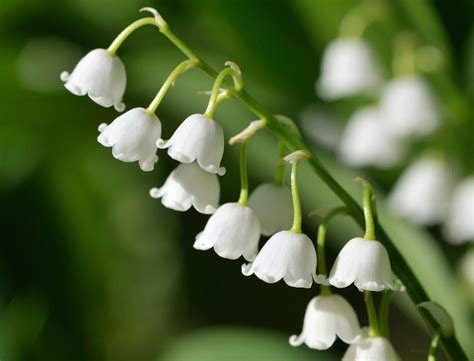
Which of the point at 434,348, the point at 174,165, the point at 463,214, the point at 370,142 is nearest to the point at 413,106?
the point at 370,142

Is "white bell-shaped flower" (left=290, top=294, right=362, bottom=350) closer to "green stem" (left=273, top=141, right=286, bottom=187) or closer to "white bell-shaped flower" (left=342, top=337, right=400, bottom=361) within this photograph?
"white bell-shaped flower" (left=342, top=337, right=400, bottom=361)

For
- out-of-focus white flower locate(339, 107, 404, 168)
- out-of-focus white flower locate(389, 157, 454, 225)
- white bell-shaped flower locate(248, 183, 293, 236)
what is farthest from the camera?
out-of-focus white flower locate(339, 107, 404, 168)

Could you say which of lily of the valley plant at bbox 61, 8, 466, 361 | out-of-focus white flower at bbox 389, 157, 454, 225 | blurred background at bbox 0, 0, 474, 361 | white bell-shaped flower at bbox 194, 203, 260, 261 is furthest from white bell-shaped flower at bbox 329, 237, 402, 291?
out-of-focus white flower at bbox 389, 157, 454, 225

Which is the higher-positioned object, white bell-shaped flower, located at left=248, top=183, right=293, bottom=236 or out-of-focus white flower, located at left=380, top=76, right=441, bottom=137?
white bell-shaped flower, located at left=248, top=183, right=293, bottom=236

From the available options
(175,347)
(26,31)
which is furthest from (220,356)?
(26,31)

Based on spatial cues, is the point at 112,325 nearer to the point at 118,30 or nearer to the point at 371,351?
the point at 118,30

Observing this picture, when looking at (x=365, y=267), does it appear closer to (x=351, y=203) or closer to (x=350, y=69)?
(x=351, y=203)

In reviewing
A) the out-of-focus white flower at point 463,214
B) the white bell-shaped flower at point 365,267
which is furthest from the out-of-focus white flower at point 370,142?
the white bell-shaped flower at point 365,267
